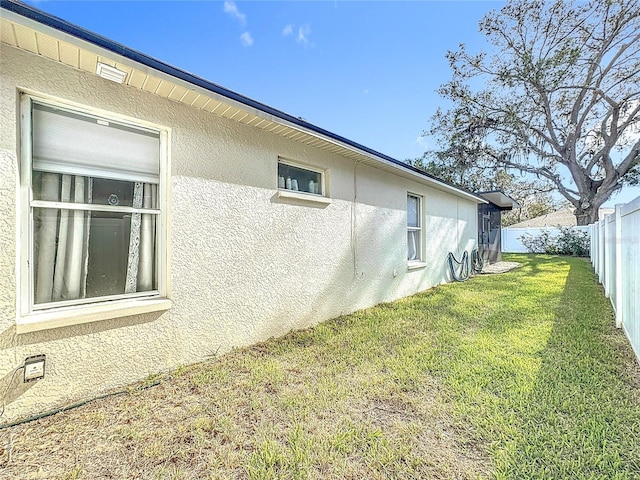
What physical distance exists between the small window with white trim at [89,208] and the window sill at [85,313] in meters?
0.10

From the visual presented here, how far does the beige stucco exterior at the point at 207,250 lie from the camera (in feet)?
8.66

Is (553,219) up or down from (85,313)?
up

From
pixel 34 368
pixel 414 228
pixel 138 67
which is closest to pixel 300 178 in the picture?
pixel 138 67

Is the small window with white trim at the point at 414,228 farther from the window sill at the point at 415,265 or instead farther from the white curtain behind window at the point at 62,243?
the white curtain behind window at the point at 62,243

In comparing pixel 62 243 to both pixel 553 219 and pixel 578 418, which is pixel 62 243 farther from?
pixel 553 219

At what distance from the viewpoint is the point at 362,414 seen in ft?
9.23

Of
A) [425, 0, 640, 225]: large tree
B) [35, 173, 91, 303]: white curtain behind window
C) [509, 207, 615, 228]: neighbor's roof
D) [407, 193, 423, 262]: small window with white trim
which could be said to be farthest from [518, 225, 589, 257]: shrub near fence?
[35, 173, 91, 303]: white curtain behind window

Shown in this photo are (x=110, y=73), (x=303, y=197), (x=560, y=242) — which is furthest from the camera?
(x=560, y=242)

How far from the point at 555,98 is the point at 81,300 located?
27163mm

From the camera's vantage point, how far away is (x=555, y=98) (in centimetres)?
2050

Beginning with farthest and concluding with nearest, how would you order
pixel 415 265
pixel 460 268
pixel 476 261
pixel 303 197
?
1. pixel 476 261
2. pixel 460 268
3. pixel 415 265
4. pixel 303 197

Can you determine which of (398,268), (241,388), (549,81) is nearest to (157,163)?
(241,388)

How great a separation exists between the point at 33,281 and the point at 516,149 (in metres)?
26.6

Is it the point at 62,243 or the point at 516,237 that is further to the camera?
the point at 516,237
